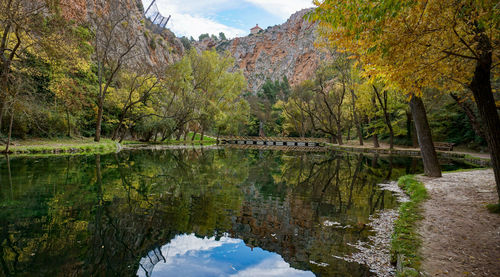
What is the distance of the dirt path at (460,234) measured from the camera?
3.49 metres

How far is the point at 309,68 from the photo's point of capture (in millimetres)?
96812

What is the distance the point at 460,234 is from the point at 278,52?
12227cm

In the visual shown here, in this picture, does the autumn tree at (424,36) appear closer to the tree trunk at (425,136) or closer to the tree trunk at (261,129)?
the tree trunk at (425,136)

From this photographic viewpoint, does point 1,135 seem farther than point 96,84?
No

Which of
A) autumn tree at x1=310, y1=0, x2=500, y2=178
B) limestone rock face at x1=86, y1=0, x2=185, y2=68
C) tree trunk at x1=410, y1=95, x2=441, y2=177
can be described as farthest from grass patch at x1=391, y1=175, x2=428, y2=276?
limestone rock face at x1=86, y1=0, x2=185, y2=68

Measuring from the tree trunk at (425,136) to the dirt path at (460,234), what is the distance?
9.53ft

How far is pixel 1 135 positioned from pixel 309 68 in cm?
9050

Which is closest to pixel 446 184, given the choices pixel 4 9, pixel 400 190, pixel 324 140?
pixel 400 190

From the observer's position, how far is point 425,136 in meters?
11.0

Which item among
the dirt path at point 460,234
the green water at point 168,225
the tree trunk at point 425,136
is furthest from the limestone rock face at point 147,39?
the dirt path at point 460,234

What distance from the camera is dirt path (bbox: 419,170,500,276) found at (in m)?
3.49

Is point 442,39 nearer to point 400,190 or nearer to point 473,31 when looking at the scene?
point 473,31

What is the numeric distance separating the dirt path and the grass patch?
0.36 feet

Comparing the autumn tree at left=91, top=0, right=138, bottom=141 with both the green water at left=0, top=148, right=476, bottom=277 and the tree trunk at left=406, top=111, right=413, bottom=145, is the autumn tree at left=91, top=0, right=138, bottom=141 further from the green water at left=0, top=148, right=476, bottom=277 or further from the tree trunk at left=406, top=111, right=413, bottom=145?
the tree trunk at left=406, top=111, right=413, bottom=145
